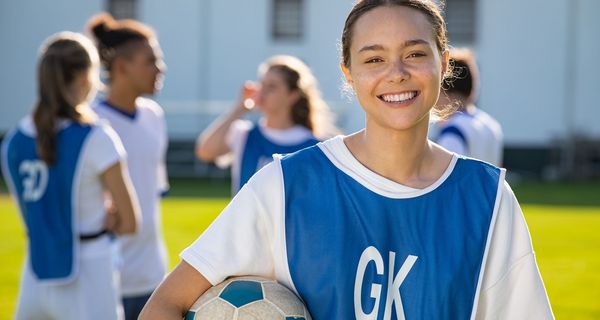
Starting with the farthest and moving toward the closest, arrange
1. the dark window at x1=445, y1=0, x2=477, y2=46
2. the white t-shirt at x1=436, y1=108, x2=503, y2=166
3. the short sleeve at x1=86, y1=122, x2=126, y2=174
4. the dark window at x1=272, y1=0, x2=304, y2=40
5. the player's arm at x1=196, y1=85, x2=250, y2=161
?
the dark window at x1=272, y1=0, x2=304, y2=40 → the dark window at x1=445, y1=0, x2=477, y2=46 → the player's arm at x1=196, y1=85, x2=250, y2=161 → the white t-shirt at x1=436, y1=108, x2=503, y2=166 → the short sleeve at x1=86, y1=122, x2=126, y2=174

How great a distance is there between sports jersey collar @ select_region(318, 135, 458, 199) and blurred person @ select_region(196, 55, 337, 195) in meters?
2.84

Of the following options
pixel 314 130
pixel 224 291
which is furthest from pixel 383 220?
pixel 314 130

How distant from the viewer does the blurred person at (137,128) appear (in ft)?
16.9

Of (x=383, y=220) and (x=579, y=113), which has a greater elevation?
(x=383, y=220)

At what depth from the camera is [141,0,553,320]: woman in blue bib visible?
243cm

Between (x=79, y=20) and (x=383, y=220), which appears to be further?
(x=79, y=20)

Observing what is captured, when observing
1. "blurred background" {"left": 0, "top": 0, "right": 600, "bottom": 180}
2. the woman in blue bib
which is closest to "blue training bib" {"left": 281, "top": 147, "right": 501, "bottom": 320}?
the woman in blue bib

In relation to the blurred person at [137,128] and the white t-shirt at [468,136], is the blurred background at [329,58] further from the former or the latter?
the white t-shirt at [468,136]

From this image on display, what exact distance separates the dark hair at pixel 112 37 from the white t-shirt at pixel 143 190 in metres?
0.32

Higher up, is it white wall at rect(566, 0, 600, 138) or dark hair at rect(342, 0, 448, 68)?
dark hair at rect(342, 0, 448, 68)

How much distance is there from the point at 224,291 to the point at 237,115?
3681mm

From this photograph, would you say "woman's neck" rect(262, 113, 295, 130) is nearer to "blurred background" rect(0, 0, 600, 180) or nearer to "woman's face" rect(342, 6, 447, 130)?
"woman's face" rect(342, 6, 447, 130)

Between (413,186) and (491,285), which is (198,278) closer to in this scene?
(413,186)

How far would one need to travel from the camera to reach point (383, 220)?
246 centimetres
